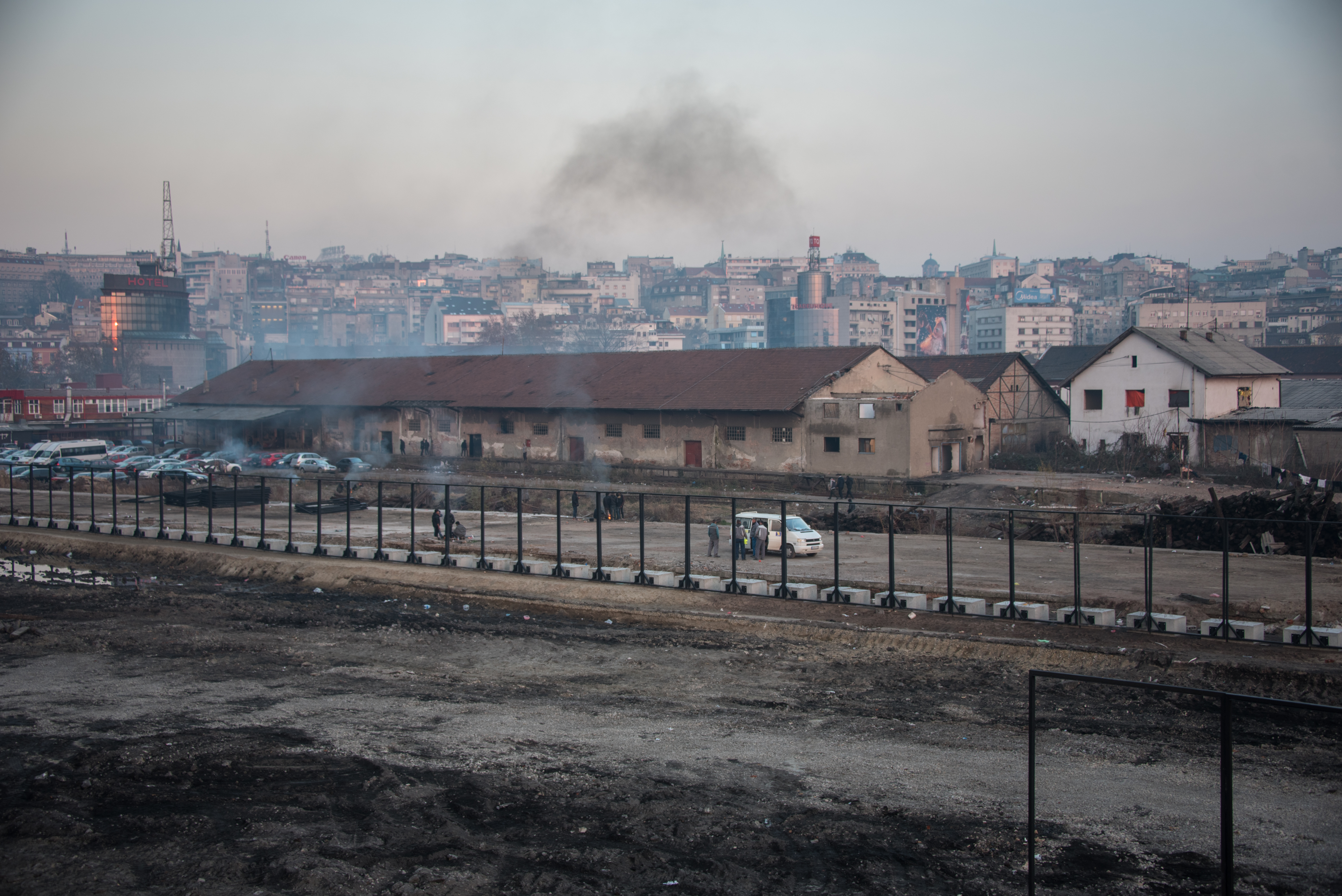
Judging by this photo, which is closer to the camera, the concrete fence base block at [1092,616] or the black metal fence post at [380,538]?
the concrete fence base block at [1092,616]

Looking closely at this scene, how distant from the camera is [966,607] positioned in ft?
71.7

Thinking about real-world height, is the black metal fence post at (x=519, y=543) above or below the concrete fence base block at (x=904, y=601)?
above

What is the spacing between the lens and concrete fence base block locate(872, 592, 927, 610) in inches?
876

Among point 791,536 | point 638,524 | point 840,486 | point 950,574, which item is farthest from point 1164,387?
Answer: point 950,574

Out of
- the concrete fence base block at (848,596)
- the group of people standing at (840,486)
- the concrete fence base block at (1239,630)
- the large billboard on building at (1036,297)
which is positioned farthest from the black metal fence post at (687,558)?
the large billboard on building at (1036,297)

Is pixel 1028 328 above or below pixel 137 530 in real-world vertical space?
above

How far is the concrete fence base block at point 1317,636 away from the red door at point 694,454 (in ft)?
110

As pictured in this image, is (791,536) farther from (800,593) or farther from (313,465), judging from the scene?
(313,465)

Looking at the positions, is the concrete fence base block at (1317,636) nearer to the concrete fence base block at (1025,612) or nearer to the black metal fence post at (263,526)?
the concrete fence base block at (1025,612)

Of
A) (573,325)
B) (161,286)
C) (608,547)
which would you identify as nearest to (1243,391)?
(608,547)

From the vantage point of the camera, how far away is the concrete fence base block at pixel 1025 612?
69.4ft

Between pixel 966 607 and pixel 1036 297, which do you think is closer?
pixel 966 607

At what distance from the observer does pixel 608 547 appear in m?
31.2

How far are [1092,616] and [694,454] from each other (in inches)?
1242
